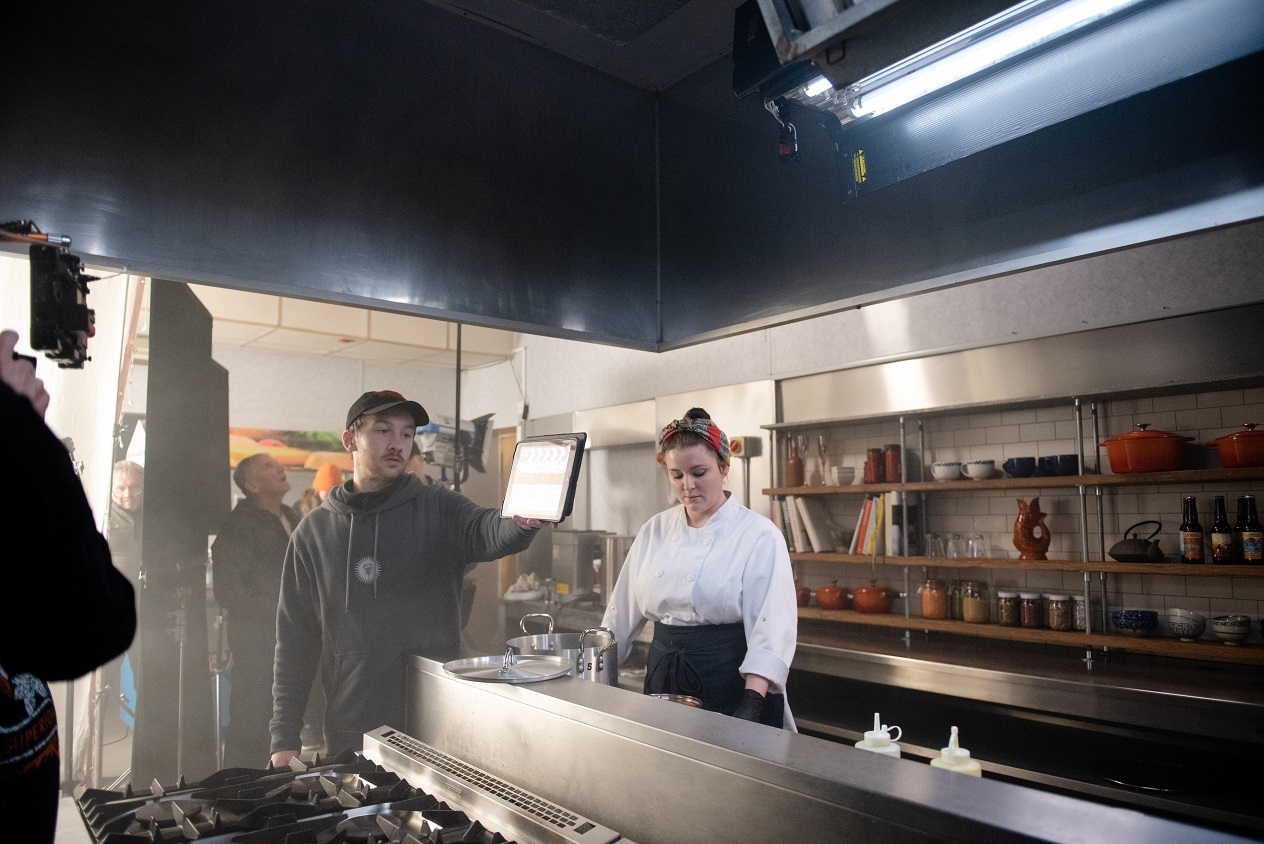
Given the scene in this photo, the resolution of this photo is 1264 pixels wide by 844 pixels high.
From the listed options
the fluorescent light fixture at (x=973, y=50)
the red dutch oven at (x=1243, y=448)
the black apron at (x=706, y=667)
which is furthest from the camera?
the red dutch oven at (x=1243, y=448)

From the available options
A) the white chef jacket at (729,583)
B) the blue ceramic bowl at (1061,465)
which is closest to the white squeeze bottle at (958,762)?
the white chef jacket at (729,583)

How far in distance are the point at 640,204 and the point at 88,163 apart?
1427 millimetres

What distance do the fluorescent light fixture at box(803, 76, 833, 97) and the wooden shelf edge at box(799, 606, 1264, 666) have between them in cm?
266

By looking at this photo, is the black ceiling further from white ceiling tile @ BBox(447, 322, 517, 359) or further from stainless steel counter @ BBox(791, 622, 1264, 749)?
stainless steel counter @ BBox(791, 622, 1264, 749)

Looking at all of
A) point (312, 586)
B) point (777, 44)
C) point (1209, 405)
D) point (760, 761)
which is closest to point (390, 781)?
point (312, 586)

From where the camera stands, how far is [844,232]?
6.55 feet

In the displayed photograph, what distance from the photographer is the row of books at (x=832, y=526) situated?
4039 millimetres

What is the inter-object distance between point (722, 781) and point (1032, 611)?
278cm

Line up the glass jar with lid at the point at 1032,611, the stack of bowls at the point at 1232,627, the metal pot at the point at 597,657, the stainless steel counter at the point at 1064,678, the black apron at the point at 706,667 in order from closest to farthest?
the metal pot at the point at 597,657 < the black apron at the point at 706,667 < the stainless steel counter at the point at 1064,678 < the stack of bowls at the point at 1232,627 < the glass jar with lid at the point at 1032,611

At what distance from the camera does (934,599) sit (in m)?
3.82

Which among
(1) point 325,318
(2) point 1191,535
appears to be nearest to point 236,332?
(1) point 325,318

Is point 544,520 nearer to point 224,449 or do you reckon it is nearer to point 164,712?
point 224,449

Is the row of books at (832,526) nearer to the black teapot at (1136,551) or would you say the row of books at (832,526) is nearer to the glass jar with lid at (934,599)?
the glass jar with lid at (934,599)

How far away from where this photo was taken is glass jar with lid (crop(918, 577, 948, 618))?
150 inches
